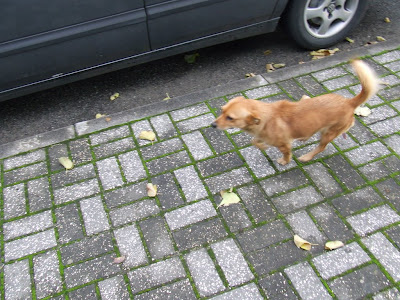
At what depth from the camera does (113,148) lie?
11.5 feet

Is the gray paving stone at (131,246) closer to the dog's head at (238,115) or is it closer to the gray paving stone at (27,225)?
the gray paving stone at (27,225)

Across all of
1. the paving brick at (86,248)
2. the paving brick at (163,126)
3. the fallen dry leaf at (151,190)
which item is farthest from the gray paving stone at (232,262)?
the paving brick at (163,126)

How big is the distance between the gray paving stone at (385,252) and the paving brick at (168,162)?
1.60 metres

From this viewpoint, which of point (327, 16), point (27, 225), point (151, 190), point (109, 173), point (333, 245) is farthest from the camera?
point (327, 16)

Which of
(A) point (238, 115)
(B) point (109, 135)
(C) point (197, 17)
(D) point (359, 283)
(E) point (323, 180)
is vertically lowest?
(D) point (359, 283)

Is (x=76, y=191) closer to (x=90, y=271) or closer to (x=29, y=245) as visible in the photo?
(x=29, y=245)

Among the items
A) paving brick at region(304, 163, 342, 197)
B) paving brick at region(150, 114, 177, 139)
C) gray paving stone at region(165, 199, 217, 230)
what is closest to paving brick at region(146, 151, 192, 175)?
paving brick at region(150, 114, 177, 139)

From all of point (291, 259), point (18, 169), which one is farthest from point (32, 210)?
point (291, 259)

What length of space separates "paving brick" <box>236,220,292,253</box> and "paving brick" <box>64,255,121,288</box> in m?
0.94

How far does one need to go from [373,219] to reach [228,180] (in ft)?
3.85

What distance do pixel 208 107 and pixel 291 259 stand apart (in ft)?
5.98

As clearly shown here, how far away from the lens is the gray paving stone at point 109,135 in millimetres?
3598

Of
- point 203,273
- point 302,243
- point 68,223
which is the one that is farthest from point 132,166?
point 302,243

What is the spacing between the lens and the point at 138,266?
2658 mm
